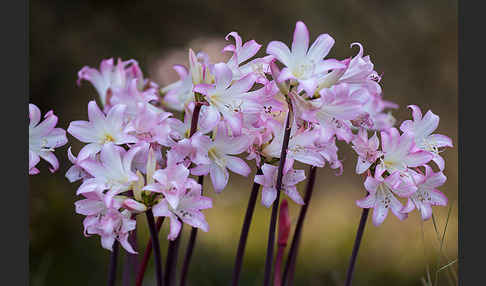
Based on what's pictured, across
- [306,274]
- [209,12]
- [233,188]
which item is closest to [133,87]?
[306,274]

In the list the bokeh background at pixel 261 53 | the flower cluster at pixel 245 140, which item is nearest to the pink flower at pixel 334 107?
the flower cluster at pixel 245 140

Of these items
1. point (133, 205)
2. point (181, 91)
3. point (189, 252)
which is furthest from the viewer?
point (181, 91)

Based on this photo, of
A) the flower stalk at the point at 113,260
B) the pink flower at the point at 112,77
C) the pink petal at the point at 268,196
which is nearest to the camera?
the pink petal at the point at 268,196

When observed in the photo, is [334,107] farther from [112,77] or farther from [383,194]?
[112,77]

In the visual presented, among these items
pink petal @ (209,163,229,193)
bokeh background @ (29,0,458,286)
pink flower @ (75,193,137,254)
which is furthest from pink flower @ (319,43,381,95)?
bokeh background @ (29,0,458,286)

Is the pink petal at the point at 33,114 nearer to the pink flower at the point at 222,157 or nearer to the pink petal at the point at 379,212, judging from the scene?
the pink flower at the point at 222,157

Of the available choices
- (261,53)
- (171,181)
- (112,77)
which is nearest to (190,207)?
(171,181)
